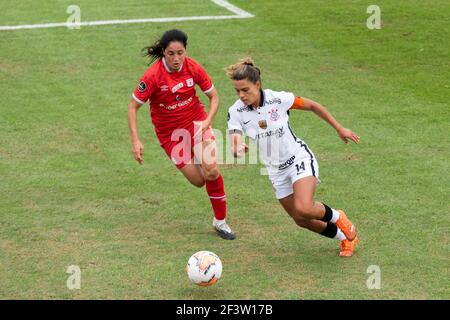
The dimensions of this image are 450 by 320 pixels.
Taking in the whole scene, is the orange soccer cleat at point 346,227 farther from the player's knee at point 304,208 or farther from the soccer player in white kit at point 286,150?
the player's knee at point 304,208

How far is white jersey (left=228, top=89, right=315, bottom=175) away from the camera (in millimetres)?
10539

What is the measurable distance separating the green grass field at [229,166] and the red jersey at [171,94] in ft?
4.37

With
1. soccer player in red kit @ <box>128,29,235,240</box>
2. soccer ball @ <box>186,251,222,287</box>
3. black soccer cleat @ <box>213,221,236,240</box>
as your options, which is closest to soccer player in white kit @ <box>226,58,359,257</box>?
soccer player in red kit @ <box>128,29,235,240</box>

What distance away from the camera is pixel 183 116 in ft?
37.7

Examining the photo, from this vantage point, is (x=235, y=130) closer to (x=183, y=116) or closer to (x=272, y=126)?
(x=272, y=126)

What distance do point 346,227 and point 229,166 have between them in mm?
3633

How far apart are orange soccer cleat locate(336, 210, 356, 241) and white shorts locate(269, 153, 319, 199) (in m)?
0.62

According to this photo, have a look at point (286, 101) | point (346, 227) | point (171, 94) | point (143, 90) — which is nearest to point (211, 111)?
point (171, 94)

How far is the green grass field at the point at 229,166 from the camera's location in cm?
1020

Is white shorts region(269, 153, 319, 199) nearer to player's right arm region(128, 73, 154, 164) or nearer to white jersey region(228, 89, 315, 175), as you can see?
white jersey region(228, 89, 315, 175)

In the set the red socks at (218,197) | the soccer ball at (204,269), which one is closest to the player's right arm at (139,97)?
the red socks at (218,197)

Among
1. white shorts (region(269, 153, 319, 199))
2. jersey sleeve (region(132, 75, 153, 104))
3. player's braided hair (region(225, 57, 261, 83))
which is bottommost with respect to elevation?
white shorts (region(269, 153, 319, 199))

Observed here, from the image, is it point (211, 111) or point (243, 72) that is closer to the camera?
point (243, 72)
